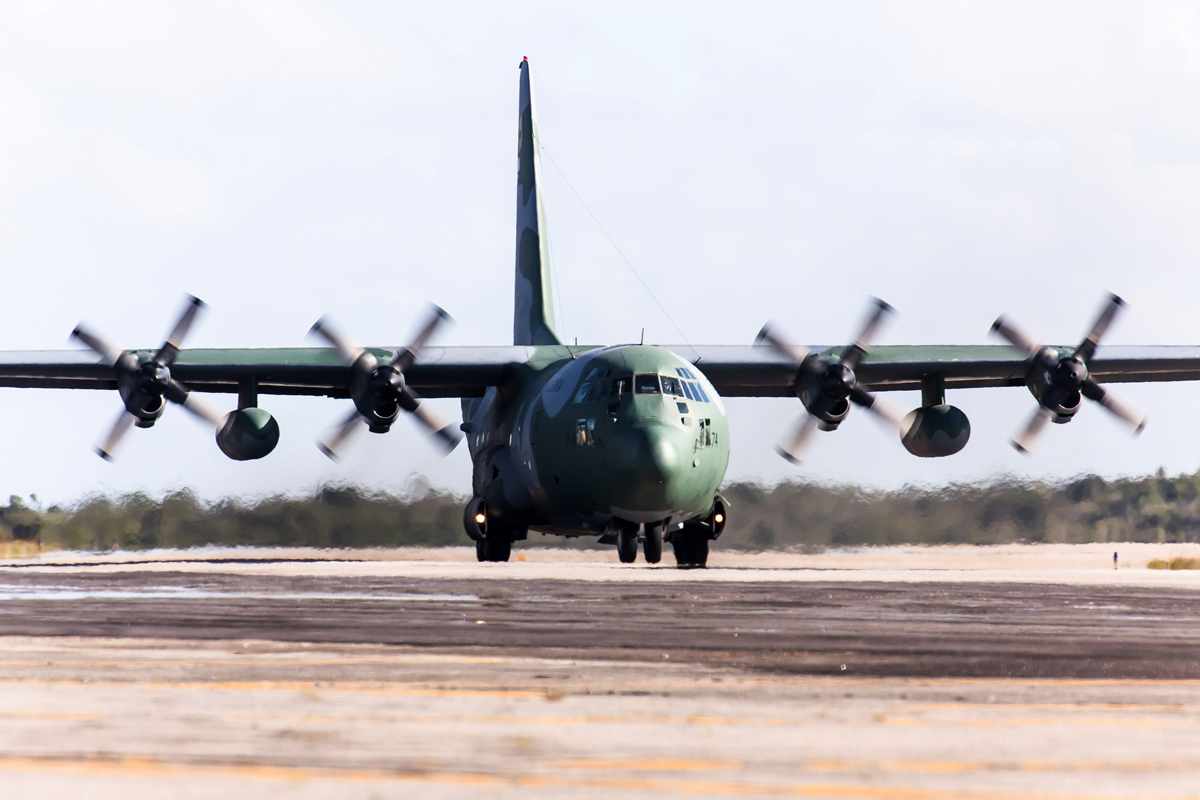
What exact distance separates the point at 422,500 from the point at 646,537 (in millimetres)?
8876

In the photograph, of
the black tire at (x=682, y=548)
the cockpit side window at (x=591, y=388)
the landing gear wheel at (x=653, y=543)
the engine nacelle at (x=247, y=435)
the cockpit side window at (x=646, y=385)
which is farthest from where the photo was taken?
the black tire at (x=682, y=548)

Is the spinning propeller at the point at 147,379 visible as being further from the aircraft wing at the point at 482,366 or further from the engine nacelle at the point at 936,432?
the engine nacelle at the point at 936,432

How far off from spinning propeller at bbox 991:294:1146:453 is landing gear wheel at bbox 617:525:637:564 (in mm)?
9681

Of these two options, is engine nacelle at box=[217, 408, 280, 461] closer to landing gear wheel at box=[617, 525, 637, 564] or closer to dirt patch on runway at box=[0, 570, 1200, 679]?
landing gear wheel at box=[617, 525, 637, 564]

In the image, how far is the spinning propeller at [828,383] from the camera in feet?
112

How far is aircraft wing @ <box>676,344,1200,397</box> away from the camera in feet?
116


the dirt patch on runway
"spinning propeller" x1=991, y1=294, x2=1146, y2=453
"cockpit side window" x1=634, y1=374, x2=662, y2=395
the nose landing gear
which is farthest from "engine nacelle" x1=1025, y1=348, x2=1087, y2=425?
the nose landing gear

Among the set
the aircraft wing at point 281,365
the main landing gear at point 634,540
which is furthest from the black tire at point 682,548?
the aircraft wing at point 281,365

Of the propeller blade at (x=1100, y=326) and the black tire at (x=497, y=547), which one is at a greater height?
the propeller blade at (x=1100, y=326)

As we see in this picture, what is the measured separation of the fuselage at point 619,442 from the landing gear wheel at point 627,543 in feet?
1.24

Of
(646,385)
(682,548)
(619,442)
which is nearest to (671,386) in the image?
(646,385)

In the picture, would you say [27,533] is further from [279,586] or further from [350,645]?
[350,645]

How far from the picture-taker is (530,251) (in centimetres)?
4166

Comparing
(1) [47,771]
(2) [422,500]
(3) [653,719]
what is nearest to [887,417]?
(2) [422,500]
